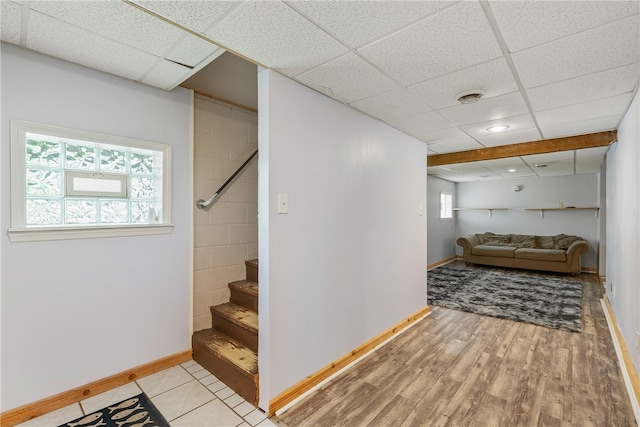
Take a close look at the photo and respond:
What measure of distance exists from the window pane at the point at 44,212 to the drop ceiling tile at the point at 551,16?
→ 2.69 metres

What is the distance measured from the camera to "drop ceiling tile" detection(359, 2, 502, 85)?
140cm

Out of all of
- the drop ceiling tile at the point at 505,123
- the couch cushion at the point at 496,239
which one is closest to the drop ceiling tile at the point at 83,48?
the drop ceiling tile at the point at 505,123

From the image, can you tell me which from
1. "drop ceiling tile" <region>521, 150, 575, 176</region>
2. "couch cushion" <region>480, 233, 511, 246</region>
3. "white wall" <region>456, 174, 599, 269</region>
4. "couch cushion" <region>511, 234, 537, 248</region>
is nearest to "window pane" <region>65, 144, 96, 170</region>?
"drop ceiling tile" <region>521, 150, 575, 176</region>

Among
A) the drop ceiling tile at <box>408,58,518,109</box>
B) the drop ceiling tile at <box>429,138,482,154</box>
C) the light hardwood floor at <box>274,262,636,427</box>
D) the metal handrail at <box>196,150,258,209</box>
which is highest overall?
the drop ceiling tile at <box>408,58,518,109</box>

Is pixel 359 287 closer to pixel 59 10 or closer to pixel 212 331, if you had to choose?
pixel 212 331

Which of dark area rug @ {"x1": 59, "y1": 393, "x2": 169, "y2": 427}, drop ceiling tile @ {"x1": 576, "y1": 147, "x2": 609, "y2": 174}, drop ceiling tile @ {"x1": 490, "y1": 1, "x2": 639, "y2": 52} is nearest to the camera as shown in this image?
drop ceiling tile @ {"x1": 490, "y1": 1, "x2": 639, "y2": 52}

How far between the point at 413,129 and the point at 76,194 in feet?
9.86

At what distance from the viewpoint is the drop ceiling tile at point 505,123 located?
9.34ft

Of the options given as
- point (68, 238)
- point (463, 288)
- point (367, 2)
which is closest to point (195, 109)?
point (68, 238)

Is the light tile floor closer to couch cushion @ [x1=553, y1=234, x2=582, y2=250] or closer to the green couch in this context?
the green couch

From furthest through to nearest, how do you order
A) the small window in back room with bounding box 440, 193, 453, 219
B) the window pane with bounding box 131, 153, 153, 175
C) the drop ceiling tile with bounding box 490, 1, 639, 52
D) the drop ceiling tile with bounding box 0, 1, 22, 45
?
1. the small window in back room with bounding box 440, 193, 453, 219
2. the window pane with bounding box 131, 153, 153, 175
3. the drop ceiling tile with bounding box 0, 1, 22, 45
4. the drop ceiling tile with bounding box 490, 1, 639, 52

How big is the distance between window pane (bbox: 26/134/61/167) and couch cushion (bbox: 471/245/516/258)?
7.50 m

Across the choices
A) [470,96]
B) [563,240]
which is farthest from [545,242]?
[470,96]

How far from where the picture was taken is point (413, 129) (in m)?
3.20
